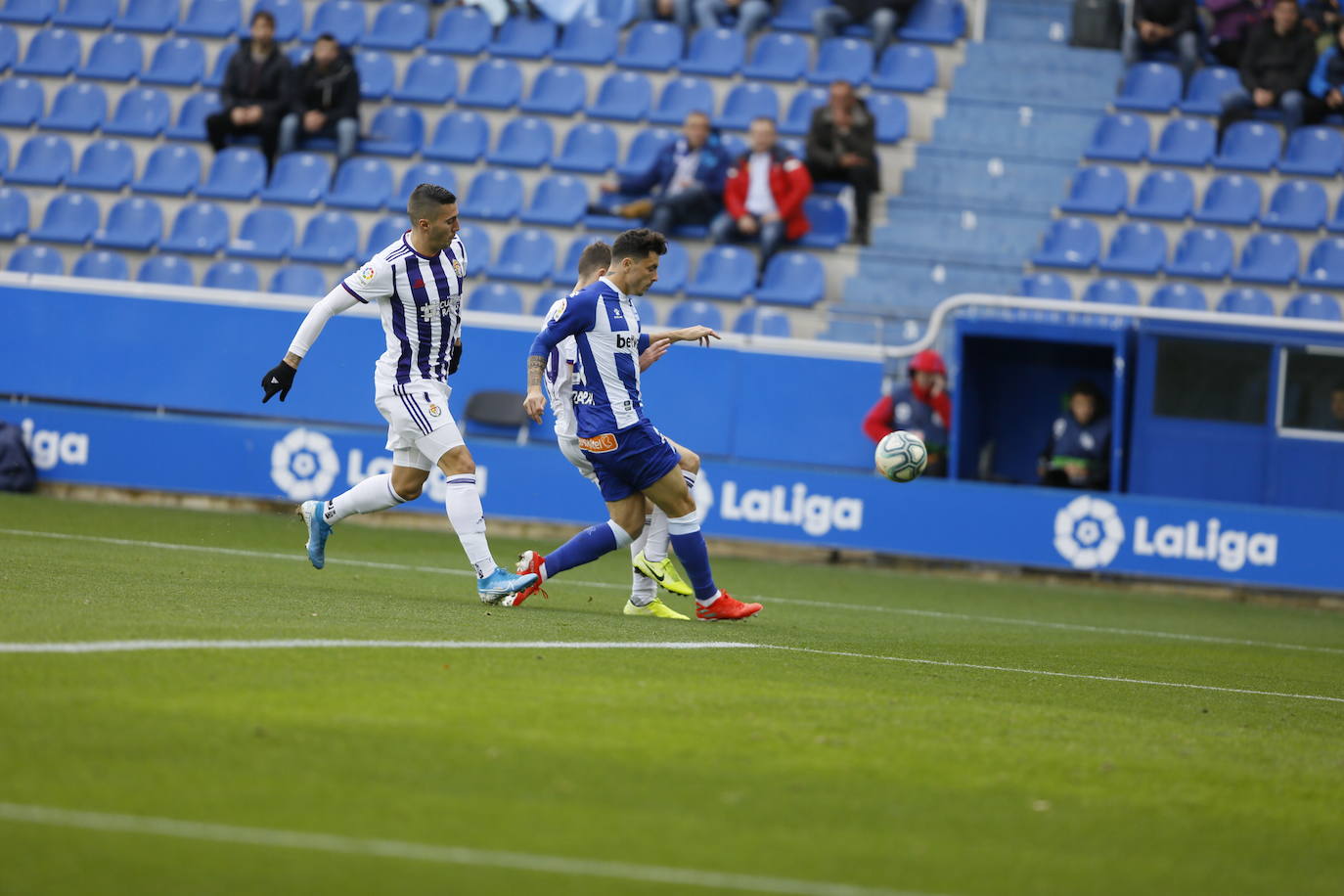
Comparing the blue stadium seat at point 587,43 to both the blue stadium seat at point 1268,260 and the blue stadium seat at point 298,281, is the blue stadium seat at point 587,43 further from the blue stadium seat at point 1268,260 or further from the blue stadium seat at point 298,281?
the blue stadium seat at point 1268,260

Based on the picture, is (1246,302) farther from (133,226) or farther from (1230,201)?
(133,226)

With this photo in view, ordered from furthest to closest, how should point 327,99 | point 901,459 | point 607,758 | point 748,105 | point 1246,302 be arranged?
point 748,105 < point 327,99 < point 1246,302 < point 901,459 < point 607,758

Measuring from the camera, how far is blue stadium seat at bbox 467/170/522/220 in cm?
2041

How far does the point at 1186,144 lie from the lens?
66.0 ft

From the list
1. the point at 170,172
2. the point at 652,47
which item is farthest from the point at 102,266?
the point at 652,47

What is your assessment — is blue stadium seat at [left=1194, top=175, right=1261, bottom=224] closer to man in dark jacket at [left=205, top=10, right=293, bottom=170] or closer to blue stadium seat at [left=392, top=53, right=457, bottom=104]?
blue stadium seat at [left=392, top=53, right=457, bottom=104]

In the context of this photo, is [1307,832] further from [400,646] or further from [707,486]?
[707,486]

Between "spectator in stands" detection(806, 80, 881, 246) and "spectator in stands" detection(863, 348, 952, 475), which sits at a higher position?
"spectator in stands" detection(806, 80, 881, 246)

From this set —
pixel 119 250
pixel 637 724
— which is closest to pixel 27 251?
pixel 119 250

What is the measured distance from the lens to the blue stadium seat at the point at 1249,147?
19.8m

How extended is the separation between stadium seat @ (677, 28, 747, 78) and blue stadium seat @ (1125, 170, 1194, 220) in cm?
502

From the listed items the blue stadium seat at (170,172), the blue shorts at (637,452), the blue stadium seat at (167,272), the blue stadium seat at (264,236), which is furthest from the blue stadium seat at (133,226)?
the blue shorts at (637,452)

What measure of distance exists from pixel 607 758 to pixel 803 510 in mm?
11227

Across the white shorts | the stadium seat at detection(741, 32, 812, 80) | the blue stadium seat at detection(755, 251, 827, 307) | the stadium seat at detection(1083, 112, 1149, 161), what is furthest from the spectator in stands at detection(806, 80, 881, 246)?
the white shorts
